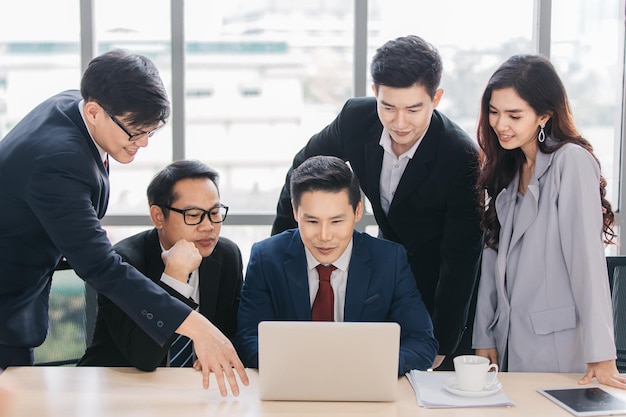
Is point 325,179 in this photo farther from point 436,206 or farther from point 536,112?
point 536,112

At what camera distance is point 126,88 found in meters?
2.01

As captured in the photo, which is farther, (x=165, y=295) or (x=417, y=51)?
(x=417, y=51)

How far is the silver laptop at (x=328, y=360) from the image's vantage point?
5.74ft

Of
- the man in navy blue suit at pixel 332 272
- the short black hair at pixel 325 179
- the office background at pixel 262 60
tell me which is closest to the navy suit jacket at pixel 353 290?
the man in navy blue suit at pixel 332 272

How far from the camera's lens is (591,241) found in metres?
2.09

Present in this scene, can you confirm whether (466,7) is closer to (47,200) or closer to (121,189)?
(121,189)

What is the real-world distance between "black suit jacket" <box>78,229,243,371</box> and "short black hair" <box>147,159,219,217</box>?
0.11m

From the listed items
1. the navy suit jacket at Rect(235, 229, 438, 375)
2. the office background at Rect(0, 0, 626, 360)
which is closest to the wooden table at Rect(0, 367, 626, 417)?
the navy suit jacket at Rect(235, 229, 438, 375)

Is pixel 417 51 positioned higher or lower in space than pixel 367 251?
higher

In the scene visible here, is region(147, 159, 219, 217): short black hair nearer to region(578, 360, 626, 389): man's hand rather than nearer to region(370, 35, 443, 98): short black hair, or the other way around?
region(370, 35, 443, 98): short black hair

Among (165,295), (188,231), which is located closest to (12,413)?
(165,295)

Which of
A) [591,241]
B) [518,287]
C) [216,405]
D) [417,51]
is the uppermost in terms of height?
[417,51]

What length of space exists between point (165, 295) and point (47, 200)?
387mm

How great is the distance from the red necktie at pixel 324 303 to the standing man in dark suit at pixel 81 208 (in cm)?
39
